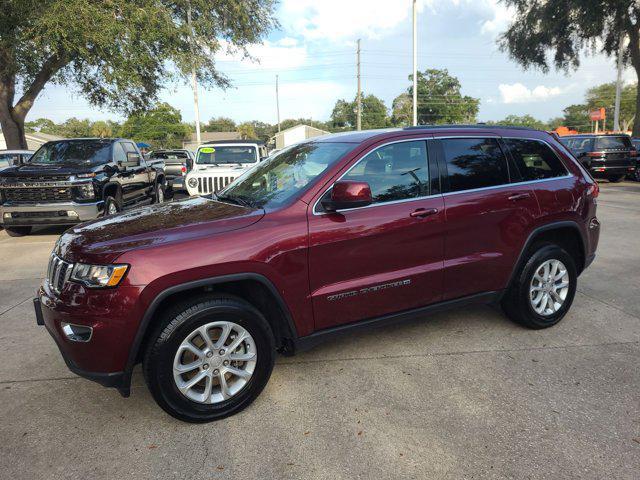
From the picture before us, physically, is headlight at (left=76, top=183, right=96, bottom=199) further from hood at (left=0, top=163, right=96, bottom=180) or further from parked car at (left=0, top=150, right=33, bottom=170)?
parked car at (left=0, top=150, right=33, bottom=170)

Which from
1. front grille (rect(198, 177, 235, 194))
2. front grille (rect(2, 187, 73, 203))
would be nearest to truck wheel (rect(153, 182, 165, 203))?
front grille (rect(198, 177, 235, 194))

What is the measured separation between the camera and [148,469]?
250cm

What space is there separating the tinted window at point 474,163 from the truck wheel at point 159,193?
31.3ft

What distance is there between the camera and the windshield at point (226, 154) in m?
11.6

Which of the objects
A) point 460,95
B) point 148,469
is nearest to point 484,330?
point 148,469

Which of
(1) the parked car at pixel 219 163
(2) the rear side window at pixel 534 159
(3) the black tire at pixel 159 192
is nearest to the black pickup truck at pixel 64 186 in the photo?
(1) the parked car at pixel 219 163

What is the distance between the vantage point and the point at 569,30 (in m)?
23.2

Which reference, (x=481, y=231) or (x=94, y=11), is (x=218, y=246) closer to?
(x=481, y=231)

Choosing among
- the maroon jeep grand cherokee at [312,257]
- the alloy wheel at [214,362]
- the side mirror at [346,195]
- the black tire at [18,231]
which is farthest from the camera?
the black tire at [18,231]

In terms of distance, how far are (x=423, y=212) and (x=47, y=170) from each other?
7.59m

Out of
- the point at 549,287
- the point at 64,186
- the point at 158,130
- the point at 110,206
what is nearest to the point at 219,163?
the point at 110,206

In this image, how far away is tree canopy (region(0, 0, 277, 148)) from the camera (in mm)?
12430

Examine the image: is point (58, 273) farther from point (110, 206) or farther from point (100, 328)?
point (110, 206)

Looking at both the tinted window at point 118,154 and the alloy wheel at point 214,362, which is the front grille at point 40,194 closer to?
the tinted window at point 118,154
